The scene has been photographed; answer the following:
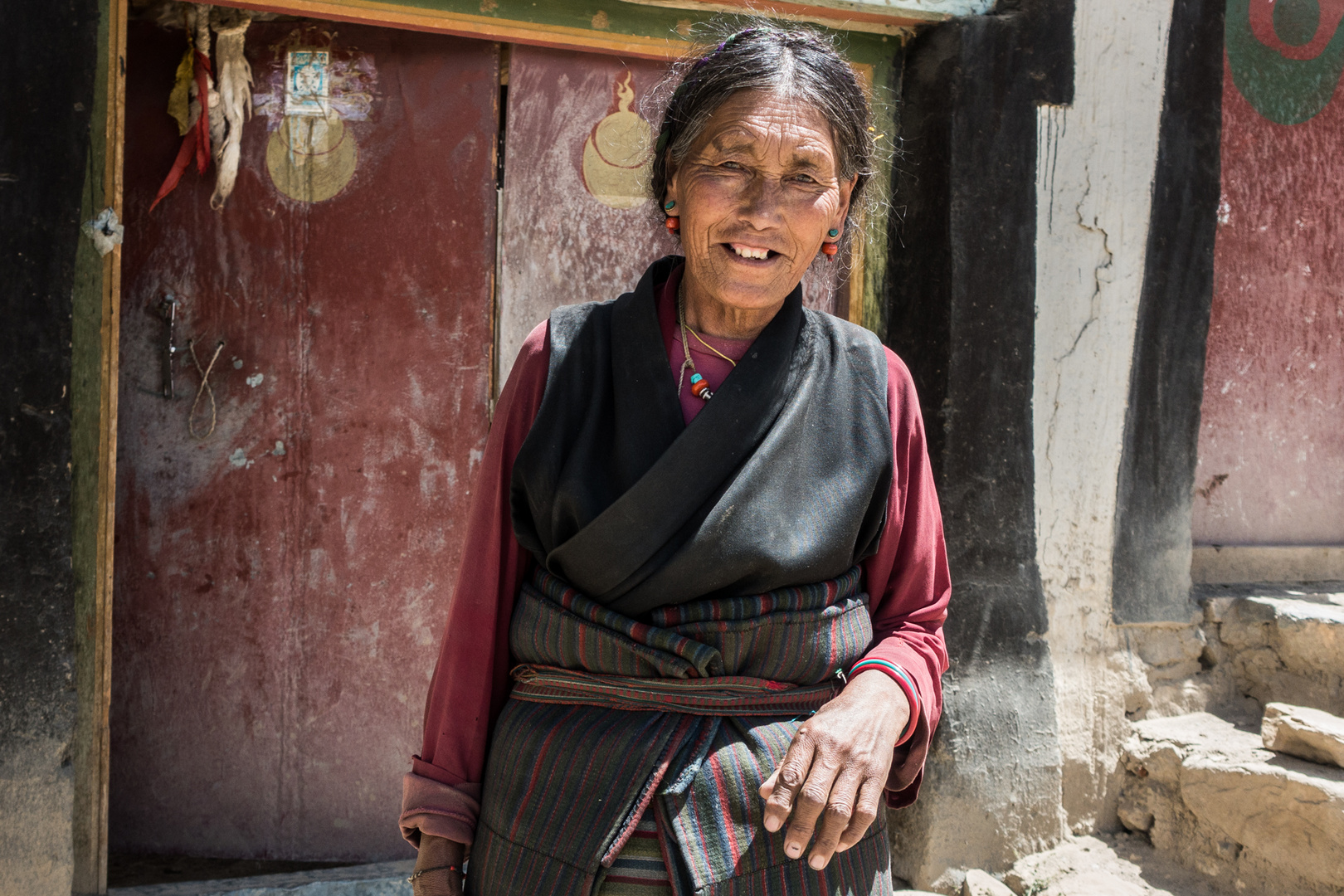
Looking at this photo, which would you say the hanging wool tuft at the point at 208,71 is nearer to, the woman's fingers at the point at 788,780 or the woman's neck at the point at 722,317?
the woman's neck at the point at 722,317

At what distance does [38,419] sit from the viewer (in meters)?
2.25

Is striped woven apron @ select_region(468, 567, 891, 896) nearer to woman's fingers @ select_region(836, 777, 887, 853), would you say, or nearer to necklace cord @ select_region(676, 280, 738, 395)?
woman's fingers @ select_region(836, 777, 887, 853)

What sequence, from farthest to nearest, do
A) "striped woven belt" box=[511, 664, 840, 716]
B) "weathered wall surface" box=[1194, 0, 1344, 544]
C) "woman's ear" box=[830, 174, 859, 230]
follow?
"weathered wall surface" box=[1194, 0, 1344, 544], "woman's ear" box=[830, 174, 859, 230], "striped woven belt" box=[511, 664, 840, 716]

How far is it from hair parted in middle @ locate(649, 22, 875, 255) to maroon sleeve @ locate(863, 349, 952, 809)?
360mm

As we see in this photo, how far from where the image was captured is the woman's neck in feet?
4.73

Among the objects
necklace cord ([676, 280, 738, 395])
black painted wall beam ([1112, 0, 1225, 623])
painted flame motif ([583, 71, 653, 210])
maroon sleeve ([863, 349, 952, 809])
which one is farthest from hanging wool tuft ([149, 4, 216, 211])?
black painted wall beam ([1112, 0, 1225, 623])

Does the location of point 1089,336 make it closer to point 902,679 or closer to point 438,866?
point 902,679

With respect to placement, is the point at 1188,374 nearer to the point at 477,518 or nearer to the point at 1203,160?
the point at 1203,160

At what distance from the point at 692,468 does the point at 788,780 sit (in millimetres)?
401

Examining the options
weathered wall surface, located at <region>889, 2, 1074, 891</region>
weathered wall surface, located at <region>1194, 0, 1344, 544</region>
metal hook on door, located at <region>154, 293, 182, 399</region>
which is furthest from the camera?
weathered wall surface, located at <region>1194, 0, 1344, 544</region>

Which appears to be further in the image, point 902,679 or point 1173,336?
point 1173,336

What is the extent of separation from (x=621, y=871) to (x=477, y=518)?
505 mm

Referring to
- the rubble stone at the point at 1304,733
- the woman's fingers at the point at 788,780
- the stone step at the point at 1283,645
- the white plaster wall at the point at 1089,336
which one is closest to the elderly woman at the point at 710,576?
the woman's fingers at the point at 788,780

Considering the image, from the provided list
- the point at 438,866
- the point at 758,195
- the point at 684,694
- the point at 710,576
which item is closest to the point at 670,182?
the point at 758,195
